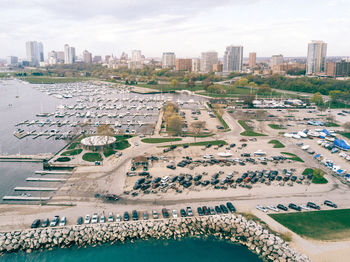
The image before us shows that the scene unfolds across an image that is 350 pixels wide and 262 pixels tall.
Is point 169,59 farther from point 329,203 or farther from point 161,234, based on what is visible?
point 161,234

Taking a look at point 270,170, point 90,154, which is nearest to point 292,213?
point 270,170

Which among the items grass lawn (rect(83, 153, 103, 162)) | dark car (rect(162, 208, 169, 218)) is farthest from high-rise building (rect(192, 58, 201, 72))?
dark car (rect(162, 208, 169, 218))

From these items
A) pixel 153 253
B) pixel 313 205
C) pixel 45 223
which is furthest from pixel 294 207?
pixel 45 223

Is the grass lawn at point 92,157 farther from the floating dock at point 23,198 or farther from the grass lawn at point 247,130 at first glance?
the grass lawn at point 247,130

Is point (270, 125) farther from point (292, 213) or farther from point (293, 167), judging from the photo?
point (292, 213)

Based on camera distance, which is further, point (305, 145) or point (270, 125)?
point (270, 125)
